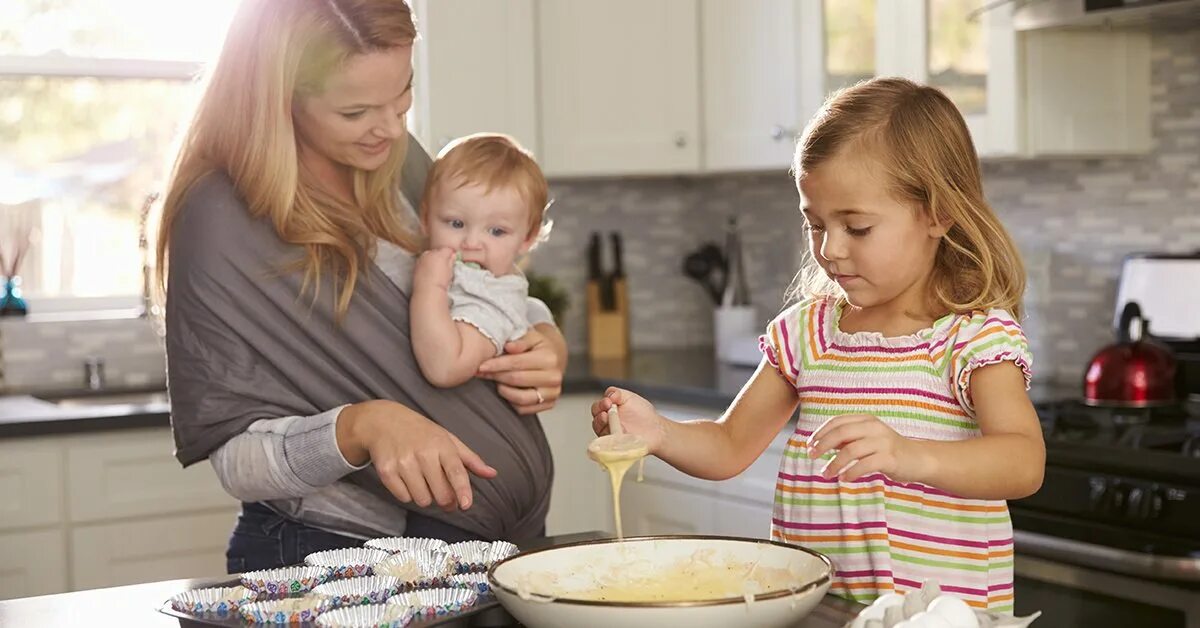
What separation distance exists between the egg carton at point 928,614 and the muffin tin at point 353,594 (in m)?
0.35

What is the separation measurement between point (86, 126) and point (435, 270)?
2.39m

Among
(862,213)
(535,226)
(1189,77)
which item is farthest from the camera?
(1189,77)

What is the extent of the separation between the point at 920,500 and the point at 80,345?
2.77 meters

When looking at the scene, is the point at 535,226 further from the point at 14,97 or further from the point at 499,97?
the point at 14,97

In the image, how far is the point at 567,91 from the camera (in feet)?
13.0

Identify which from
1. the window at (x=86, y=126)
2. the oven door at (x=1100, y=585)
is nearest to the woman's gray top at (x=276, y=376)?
the oven door at (x=1100, y=585)

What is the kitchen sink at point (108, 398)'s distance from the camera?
3709mm

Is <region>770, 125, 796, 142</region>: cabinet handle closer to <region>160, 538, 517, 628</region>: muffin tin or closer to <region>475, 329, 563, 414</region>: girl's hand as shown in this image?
<region>475, 329, 563, 414</region>: girl's hand

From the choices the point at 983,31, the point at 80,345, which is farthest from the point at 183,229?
the point at 80,345

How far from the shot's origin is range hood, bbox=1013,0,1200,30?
2.84 m

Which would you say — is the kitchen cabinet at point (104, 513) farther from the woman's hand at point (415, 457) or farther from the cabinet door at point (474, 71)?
the woman's hand at point (415, 457)

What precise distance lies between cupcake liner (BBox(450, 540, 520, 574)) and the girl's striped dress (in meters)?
0.37

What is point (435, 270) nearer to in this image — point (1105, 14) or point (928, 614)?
point (928, 614)

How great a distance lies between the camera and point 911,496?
165cm
